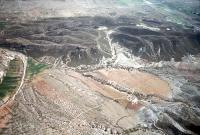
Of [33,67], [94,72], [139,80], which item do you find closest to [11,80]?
[33,67]

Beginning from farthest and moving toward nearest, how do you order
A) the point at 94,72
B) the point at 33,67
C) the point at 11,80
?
the point at 94,72
the point at 33,67
the point at 11,80

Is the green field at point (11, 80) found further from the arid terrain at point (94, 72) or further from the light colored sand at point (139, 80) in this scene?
the light colored sand at point (139, 80)

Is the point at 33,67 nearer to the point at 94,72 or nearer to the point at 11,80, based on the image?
the point at 11,80

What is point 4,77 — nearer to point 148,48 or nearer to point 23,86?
point 23,86

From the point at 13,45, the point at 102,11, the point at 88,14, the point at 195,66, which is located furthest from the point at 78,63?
the point at 102,11

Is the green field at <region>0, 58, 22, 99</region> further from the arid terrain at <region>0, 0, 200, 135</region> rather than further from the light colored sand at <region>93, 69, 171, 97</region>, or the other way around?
the light colored sand at <region>93, 69, 171, 97</region>

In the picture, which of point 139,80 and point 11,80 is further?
point 139,80

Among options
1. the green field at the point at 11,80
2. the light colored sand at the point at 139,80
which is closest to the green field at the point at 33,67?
the green field at the point at 11,80
